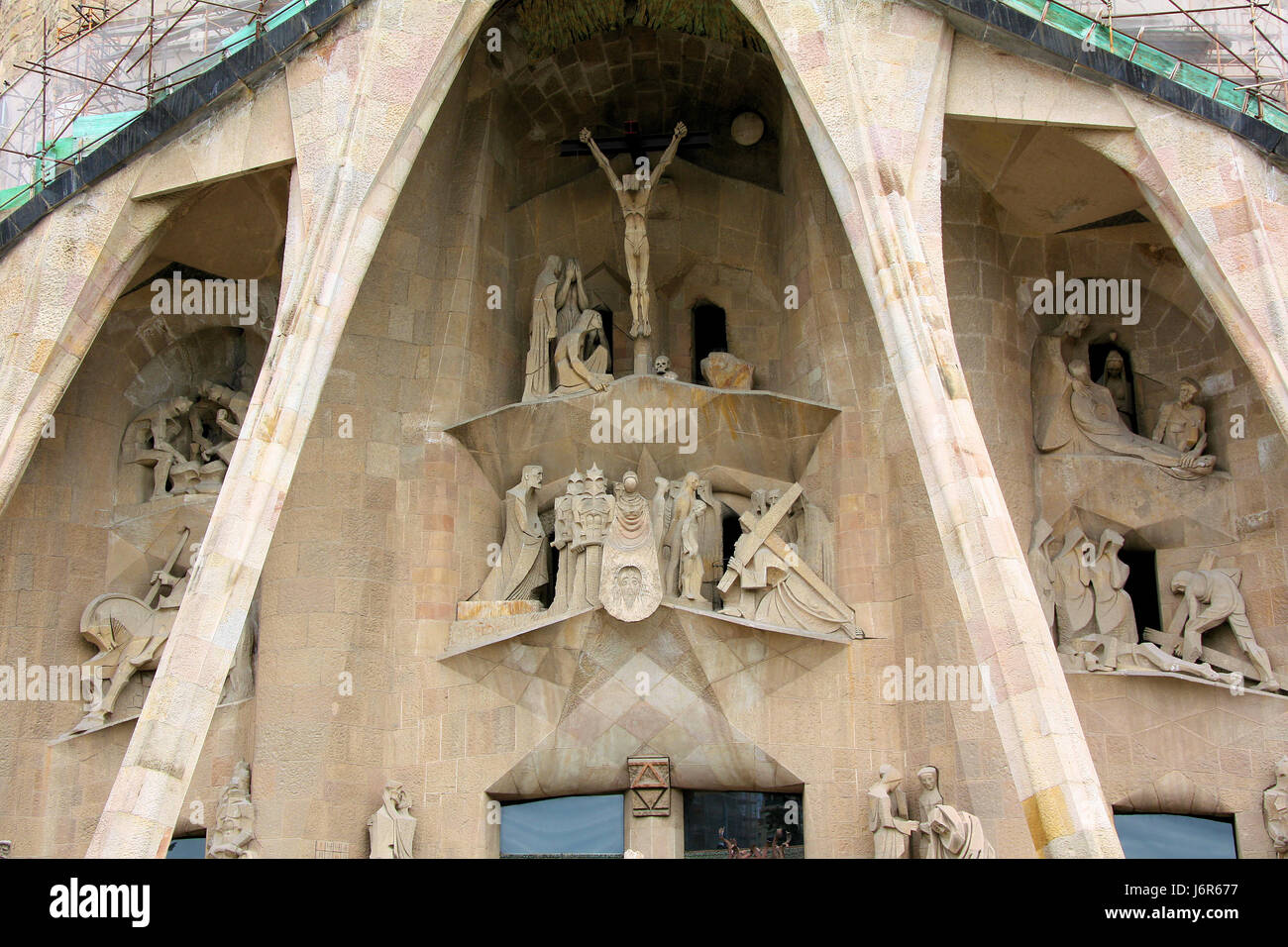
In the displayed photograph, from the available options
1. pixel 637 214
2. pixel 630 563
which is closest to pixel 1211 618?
pixel 630 563

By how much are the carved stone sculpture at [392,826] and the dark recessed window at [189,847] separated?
1385mm

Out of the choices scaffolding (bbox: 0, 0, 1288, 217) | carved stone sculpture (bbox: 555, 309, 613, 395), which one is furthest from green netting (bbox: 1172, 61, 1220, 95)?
carved stone sculpture (bbox: 555, 309, 613, 395)

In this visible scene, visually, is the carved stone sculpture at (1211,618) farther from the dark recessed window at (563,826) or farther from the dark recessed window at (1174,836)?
the dark recessed window at (563,826)

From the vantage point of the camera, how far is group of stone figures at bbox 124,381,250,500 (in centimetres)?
1458

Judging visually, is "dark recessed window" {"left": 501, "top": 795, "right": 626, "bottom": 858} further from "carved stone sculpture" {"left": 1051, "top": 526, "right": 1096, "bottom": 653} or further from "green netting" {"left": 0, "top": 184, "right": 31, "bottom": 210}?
"green netting" {"left": 0, "top": 184, "right": 31, "bottom": 210}

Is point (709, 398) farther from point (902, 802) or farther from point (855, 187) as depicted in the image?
point (902, 802)

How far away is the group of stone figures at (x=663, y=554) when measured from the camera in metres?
13.7

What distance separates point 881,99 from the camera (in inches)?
504

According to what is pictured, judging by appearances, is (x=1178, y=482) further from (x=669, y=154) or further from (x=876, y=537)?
(x=669, y=154)

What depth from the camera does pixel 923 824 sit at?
41.7 feet

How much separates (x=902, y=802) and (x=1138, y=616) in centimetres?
241

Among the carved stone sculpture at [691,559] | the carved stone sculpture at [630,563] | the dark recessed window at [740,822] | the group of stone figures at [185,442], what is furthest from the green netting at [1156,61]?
the group of stone figures at [185,442]

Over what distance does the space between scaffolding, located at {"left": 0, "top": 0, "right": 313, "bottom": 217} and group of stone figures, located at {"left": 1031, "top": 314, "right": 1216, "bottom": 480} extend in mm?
6261
